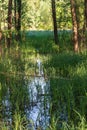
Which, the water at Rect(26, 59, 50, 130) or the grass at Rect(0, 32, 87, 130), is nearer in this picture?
the grass at Rect(0, 32, 87, 130)

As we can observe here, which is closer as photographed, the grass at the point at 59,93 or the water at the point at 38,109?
the grass at the point at 59,93

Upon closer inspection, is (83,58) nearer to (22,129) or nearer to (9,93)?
(9,93)

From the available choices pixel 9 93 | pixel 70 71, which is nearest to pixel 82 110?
pixel 9 93

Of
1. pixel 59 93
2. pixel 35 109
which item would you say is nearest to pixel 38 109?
pixel 35 109

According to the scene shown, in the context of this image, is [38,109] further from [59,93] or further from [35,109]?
[59,93]

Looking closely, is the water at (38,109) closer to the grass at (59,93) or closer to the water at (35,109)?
the water at (35,109)

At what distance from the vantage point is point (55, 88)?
27.7 ft

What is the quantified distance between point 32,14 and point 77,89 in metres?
75.4

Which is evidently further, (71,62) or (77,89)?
(71,62)

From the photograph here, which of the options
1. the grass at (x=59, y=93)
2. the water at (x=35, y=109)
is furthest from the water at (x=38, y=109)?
the grass at (x=59, y=93)

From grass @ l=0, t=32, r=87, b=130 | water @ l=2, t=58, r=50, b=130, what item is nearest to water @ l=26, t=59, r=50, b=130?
water @ l=2, t=58, r=50, b=130

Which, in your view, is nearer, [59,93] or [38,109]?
[38,109]

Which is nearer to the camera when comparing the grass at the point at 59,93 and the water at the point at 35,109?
the grass at the point at 59,93

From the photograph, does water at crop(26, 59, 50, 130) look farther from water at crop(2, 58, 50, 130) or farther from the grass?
the grass
